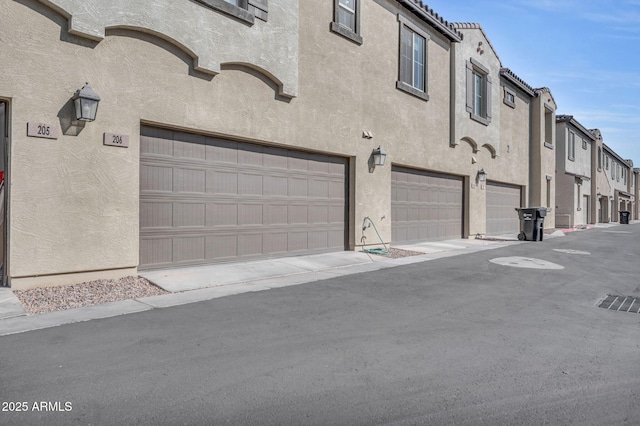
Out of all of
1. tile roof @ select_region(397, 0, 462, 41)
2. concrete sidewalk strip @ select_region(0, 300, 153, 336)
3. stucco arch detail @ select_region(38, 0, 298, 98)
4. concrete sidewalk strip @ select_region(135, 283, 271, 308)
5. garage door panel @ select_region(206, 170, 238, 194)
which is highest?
tile roof @ select_region(397, 0, 462, 41)

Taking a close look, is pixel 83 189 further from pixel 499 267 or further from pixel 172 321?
pixel 499 267

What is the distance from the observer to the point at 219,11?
8383 mm

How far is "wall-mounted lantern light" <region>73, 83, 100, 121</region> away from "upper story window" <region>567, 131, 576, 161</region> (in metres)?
32.0

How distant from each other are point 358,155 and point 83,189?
23.4 feet

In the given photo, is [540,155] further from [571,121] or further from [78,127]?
[78,127]

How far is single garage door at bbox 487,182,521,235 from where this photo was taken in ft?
63.3

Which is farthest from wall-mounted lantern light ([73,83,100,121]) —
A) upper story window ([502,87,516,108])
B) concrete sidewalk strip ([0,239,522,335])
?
upper story window ([502,87,516,108])

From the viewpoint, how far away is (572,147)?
31.2m

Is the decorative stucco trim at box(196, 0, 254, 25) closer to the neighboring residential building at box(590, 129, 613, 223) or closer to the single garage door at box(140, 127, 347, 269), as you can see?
the single garage door at box(140, 127, 347, 269)

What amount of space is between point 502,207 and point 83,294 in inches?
748

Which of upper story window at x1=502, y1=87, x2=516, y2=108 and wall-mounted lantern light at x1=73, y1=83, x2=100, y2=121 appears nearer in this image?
wall-mounted lantern light at x1=73, y1=83, x2=100, y2=121

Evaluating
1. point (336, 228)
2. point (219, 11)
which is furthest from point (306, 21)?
point (336, 228)

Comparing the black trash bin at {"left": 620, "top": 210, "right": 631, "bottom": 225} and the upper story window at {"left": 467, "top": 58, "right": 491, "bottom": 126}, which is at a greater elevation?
the upper story window at {"left": 467, "top": 58, "right": 491, "bottom": 126}

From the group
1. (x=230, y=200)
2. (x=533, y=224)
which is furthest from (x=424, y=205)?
(x=230, y=200)
